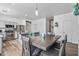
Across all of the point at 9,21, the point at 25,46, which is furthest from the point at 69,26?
the point at 9,21

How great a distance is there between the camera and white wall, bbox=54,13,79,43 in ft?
5.82

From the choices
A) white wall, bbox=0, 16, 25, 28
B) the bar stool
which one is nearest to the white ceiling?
white wall, bbox=0, 16, 25, 28

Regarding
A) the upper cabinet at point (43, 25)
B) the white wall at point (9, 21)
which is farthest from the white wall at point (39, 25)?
the white wall at point (9, 21)

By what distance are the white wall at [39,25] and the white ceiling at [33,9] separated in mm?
82

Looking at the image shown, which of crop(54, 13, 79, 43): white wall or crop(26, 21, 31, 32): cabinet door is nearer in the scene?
crop(54, 13, 79, 43): white wall

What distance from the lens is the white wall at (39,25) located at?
1920 millimetres

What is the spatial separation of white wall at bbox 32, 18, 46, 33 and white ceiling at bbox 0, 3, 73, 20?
0.08m

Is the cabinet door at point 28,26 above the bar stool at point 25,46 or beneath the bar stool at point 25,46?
above

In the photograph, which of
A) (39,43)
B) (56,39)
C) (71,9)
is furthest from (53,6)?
(39,43)

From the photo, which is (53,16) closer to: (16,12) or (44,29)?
(44,29)

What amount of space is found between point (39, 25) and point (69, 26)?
1.92 ft

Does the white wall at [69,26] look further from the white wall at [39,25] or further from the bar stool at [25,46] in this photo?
the bar stool at [25,46]

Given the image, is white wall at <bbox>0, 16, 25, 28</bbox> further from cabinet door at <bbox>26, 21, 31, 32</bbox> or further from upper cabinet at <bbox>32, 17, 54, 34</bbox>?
upper cabinet at <bbox>32, 17, 54, 34</bbox>

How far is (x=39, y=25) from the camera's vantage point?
1975mm
